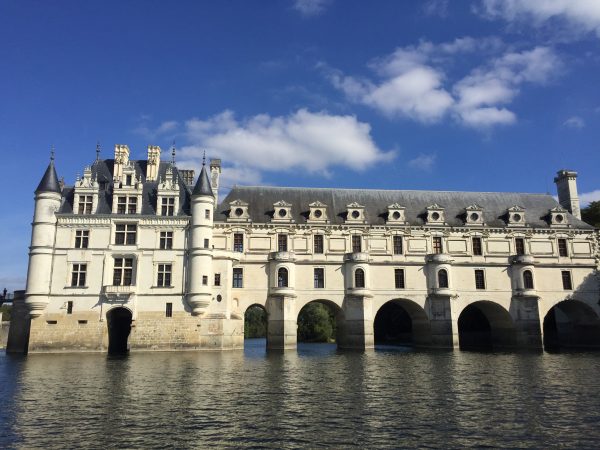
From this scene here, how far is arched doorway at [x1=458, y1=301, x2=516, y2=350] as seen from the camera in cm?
4719

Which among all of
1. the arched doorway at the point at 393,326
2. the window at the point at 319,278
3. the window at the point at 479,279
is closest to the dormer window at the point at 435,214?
the window at the point at 479,279

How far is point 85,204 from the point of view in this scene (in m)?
42.2

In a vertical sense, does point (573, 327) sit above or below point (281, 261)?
below

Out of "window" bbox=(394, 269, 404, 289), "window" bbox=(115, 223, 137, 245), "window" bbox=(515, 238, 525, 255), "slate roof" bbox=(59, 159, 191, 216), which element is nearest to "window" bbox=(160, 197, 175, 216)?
"slate roof" bbox=(59, 159, 191, 216)

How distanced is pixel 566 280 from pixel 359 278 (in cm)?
2052

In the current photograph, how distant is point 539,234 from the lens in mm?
48406

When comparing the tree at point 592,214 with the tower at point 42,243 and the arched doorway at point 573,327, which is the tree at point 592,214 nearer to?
the arched doorway at point 573,327

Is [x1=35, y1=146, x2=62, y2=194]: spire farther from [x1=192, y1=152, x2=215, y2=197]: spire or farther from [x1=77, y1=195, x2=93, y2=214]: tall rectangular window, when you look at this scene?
[x1=192, y1=152, x2=215, y2=197]: spire

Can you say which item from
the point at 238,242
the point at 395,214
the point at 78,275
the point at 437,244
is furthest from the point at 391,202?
the point at 78,275

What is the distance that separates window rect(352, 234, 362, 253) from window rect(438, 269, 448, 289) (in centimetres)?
781

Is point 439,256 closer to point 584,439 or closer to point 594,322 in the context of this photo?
point 594,322

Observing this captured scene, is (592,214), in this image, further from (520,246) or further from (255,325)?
(255,325)

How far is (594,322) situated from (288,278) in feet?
98.8

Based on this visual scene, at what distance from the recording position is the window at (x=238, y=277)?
4450cm
